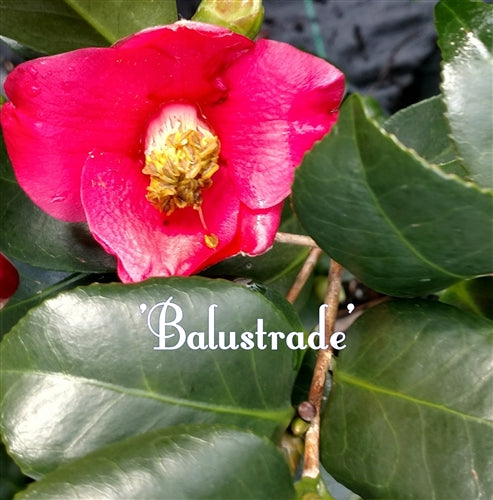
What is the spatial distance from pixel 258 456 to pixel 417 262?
0.19 meters

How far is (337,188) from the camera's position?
1.64 ft

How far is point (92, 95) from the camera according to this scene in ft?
1.95

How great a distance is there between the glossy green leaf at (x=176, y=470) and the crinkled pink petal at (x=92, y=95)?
0.25m

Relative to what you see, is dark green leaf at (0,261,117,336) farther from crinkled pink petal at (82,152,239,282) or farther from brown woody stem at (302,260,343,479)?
brown woody stem at (302,260,343,479)

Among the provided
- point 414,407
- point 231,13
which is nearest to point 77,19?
point 231,13

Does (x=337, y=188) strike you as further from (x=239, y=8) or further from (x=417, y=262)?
(x=239, y=8)

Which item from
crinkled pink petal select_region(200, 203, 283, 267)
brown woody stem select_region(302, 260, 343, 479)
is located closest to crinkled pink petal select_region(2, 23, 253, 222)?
crinkled pink petal select_region(200, 203, 283, 267)

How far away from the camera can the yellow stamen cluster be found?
2.15ft

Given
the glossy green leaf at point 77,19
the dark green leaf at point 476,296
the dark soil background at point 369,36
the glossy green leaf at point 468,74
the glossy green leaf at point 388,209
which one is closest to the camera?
the glossy green leaf at point 388,209

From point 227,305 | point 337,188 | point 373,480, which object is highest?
point 337,188

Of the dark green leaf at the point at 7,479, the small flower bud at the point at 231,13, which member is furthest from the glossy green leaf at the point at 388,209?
the dark green leaf at the point at 7,479

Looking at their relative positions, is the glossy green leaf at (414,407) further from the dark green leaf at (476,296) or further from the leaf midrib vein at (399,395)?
the dark green leaf at (476,296)

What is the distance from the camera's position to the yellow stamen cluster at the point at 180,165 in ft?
2.15

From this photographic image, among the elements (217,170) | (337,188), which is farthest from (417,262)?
(217,170)
